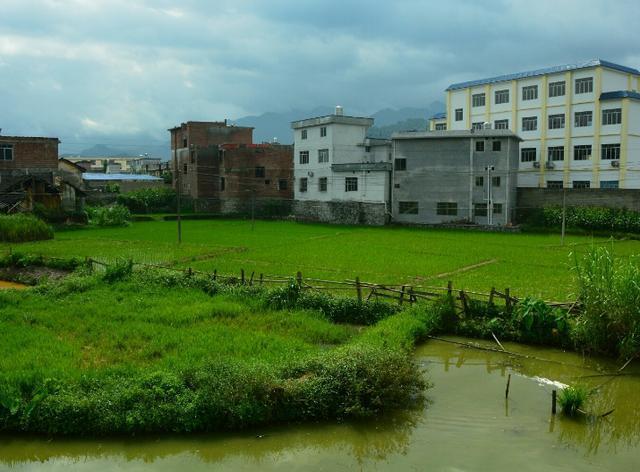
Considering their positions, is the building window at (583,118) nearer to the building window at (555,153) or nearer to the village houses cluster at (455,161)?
the village houses cluster at (455,161)

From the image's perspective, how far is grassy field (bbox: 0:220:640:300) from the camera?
75.9ft

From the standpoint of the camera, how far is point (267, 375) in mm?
11141

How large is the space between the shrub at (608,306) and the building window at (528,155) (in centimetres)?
3646

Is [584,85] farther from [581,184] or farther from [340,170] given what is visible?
[340,170]

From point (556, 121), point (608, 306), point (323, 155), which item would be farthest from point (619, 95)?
point (608, 306)

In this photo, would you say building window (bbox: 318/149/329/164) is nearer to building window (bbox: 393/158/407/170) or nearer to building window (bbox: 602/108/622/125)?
building window (bbox: 393/158/407/170)

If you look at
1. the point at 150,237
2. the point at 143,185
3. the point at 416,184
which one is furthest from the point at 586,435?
the point at 143,185

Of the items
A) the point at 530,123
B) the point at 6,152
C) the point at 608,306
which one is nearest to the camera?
the point at 608,306

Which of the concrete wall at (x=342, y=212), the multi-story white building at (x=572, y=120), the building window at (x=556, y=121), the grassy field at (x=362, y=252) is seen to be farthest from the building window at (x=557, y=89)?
the concrete wall at (x=342, y=212)

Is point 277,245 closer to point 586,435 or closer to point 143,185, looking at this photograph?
point 586,435

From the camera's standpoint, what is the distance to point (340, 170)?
4941cm

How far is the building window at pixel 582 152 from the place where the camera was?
151 feet

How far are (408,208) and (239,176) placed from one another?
59.5 feet

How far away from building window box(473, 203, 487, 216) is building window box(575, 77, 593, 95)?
491 inches
